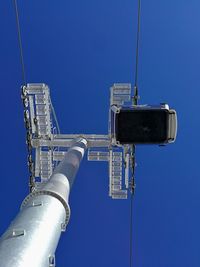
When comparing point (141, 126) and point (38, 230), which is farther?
point (141, 126)

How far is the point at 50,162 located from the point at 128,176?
455cm

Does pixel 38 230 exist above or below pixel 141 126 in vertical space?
below

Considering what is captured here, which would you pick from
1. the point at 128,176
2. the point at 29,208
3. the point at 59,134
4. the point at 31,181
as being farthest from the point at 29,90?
the point at 29,208

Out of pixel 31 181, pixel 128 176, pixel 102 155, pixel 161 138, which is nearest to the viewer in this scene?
pixel 161 138

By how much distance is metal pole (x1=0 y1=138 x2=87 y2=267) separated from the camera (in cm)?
529

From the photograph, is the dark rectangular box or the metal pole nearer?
the metal pole

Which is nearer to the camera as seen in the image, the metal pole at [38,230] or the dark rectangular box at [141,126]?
the metal pole at [38,230]

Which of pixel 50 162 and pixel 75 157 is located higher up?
pixel 75 157

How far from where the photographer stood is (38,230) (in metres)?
6.25

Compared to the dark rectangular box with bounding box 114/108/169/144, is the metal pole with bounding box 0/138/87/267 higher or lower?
lower

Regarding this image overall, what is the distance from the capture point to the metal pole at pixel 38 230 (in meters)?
5.29

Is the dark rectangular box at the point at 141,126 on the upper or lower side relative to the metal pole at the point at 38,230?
upper

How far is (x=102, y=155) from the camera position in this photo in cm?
2103

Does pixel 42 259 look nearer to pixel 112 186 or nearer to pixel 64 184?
pixel 64 184
